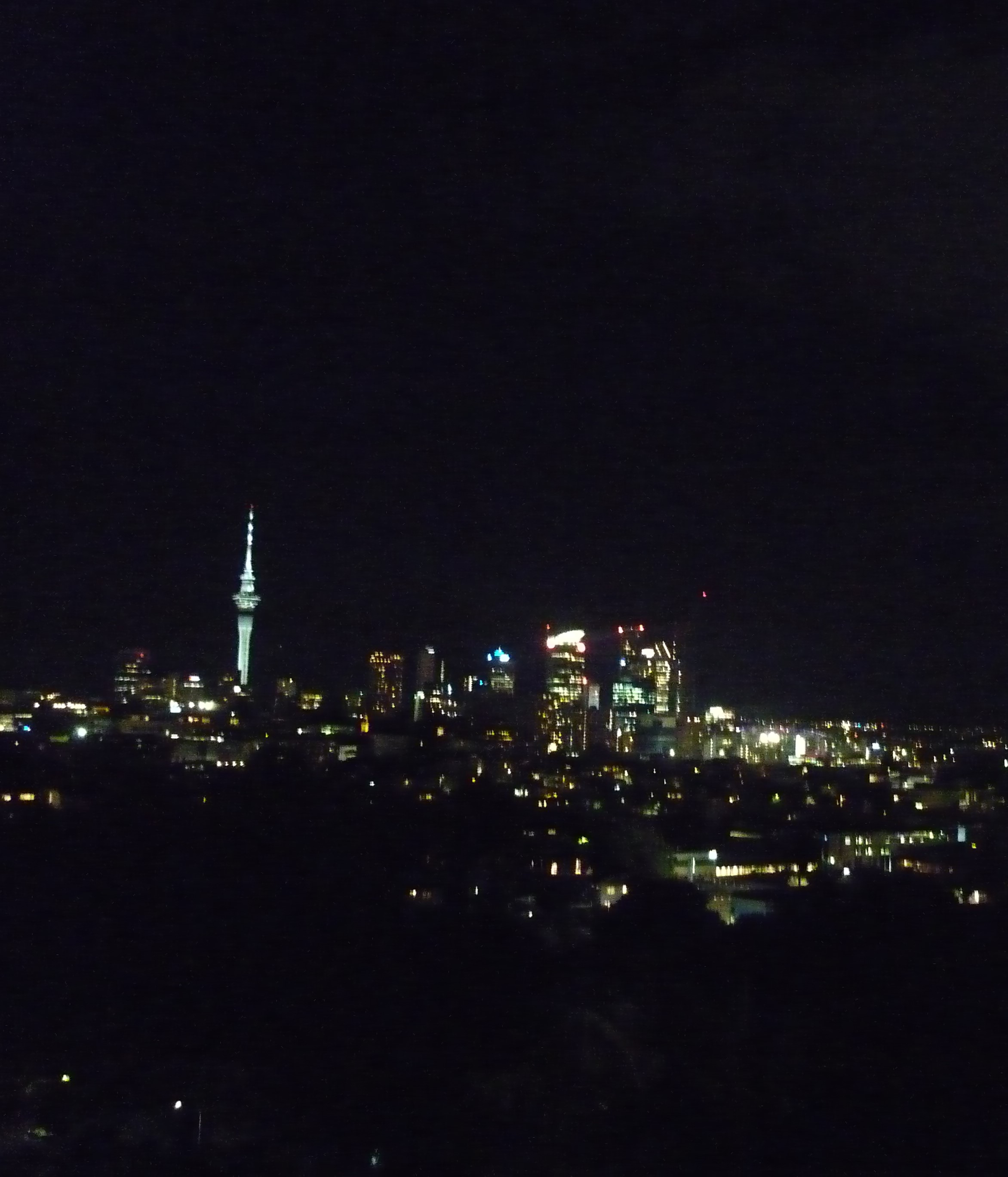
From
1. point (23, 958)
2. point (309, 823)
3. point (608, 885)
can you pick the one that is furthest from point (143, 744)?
point (23, 958)

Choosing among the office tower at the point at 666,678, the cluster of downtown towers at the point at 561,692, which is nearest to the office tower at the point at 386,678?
the cluster of downtown towers at the point at 561,692

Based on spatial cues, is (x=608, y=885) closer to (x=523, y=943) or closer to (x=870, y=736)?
(x=523, y=943)

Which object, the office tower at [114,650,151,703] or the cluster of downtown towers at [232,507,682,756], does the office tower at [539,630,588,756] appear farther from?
the office tower at [114,650,151,703]

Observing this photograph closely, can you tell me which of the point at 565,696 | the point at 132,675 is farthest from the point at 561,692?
the point at 132,675

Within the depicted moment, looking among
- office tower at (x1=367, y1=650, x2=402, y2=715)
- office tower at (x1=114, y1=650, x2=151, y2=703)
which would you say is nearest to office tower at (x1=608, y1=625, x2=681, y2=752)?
office tower at (x1=367, y1=650, x2=402, y2=715)

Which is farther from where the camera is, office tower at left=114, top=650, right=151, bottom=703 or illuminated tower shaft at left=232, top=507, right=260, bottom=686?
illuminated tower shaft at left=232, top=507, right=260, bottom=686

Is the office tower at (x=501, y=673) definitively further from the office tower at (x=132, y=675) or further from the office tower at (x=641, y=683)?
the office tower at (x=132, y=675)
